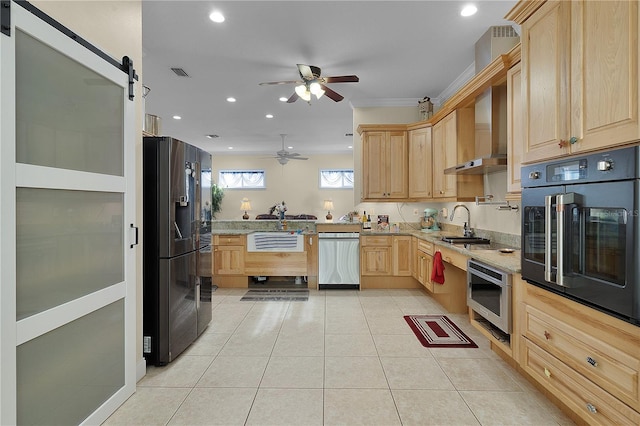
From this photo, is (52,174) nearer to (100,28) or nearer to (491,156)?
→ (100,28)

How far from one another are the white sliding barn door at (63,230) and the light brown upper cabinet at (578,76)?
254cm

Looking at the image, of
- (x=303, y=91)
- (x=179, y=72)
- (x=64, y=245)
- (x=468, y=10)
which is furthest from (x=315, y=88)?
(x=64, y=245)

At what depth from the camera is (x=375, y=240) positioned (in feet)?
15.1

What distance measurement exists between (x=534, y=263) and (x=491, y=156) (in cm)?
130

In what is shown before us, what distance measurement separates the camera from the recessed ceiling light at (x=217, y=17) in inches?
107

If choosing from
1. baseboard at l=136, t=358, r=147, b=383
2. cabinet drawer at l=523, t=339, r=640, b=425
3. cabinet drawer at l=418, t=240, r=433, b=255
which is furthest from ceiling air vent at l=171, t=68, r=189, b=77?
cabinet drawer at l=523, t=339, r=640, b=425

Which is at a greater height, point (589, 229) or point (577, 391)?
point (589, 229)

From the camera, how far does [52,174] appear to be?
1455 mm

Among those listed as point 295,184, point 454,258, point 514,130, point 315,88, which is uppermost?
point 315,88

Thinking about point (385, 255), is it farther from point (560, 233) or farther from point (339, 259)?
point (560, 233)

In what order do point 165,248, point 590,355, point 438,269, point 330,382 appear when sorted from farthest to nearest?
point 438,269 < point 165,248 < point 330,382 < point 590,355

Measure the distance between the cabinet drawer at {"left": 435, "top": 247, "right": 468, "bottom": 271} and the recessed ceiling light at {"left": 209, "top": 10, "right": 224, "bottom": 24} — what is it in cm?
309

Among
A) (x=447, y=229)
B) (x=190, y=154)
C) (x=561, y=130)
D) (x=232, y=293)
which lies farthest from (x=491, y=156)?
(x=232, y=293)

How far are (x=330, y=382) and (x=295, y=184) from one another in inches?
322
